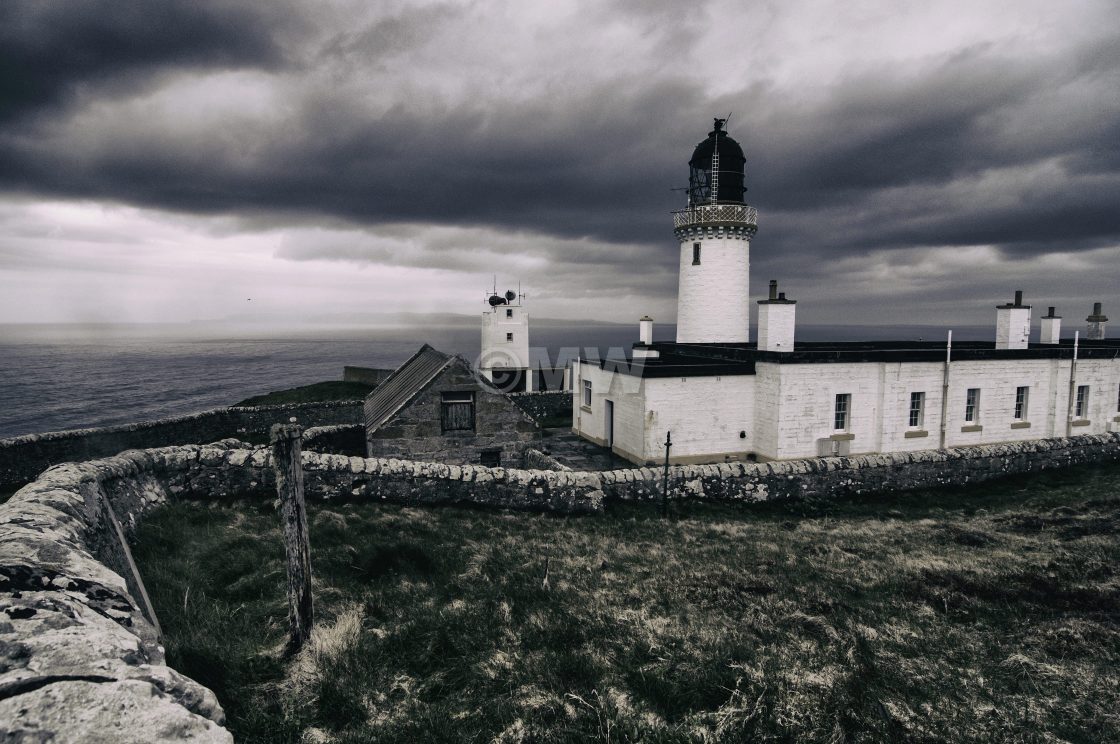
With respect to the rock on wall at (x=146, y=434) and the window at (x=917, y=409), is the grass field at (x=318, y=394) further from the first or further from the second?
the window at (x=917, y=409)

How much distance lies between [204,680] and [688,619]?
5574mm

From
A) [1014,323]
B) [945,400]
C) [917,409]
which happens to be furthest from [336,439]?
[1014,323]

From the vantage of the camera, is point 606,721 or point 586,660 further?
point 586,660

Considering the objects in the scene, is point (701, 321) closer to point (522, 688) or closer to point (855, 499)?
point (855, 499)

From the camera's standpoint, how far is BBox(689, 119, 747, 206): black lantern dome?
3050 centimetres

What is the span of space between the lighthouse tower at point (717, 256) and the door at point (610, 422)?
811cm

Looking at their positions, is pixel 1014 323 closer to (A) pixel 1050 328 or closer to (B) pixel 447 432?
(A) pixel 1050 328

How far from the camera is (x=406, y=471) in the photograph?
492 inches

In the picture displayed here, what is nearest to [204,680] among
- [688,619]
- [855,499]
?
[688,619]

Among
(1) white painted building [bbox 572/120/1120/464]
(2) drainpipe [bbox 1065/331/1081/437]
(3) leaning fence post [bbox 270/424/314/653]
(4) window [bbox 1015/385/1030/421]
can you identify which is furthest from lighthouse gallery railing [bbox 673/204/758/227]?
(3) leaning fence post [bbox 270/424/314/653]

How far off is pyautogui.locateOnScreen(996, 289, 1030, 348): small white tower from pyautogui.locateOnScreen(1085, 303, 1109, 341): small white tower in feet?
27.9

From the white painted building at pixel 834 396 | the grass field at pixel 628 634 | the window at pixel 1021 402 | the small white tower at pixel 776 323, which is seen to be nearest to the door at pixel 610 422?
the white painted building at pixel 834 396

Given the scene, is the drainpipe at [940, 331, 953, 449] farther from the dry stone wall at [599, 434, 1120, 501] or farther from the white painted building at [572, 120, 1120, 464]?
the dry stone wall at [599, 434, 1120, 501]

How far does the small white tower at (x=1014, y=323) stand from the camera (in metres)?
25.8
